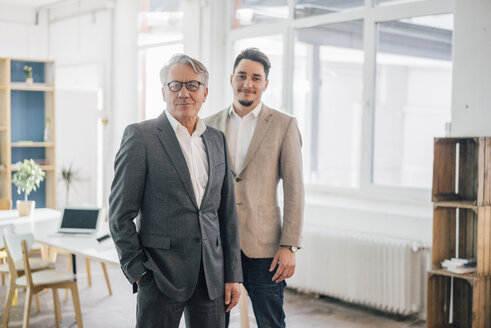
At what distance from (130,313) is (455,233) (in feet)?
8.57

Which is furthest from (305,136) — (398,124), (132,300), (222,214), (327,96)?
(222,214)

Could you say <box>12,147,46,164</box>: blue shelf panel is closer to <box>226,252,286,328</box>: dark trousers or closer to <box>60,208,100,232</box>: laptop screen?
<box>60,208,100,232</box>: laptop screen

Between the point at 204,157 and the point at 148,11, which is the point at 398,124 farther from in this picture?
the point at 148,11

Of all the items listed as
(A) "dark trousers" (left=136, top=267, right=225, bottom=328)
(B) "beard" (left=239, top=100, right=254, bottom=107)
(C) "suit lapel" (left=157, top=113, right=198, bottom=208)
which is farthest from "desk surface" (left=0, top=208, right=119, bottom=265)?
(C) "suit lapel" (left=157, top=113, right=198, bottom=208)

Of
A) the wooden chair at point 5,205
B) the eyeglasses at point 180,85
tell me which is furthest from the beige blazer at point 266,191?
the wooden chair at point 5,205

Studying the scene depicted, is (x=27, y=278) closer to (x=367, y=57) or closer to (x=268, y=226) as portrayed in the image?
(x=268, y=226)

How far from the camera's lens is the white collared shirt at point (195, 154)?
2.20 m

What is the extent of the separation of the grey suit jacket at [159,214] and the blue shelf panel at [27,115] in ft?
18.1

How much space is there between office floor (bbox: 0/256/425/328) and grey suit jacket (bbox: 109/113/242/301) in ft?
8.39

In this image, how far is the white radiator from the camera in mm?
4746

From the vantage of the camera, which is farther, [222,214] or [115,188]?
[222,214]

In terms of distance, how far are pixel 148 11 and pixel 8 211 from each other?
3.46m

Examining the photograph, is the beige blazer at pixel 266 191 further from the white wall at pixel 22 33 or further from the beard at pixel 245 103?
the white wall at pixel 22 33

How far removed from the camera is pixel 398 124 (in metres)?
5.24
